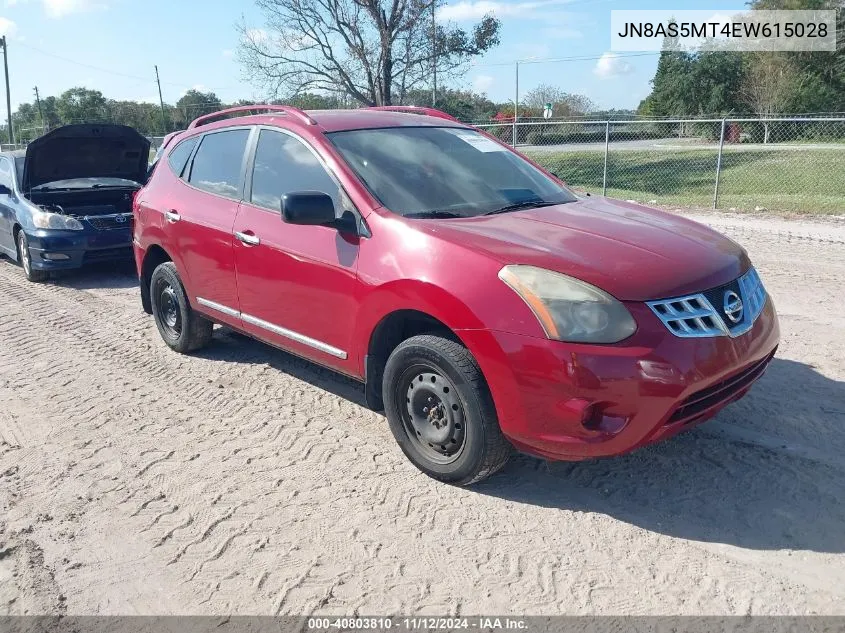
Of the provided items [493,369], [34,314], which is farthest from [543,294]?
[34,314]

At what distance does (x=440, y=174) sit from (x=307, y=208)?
2.98 feet

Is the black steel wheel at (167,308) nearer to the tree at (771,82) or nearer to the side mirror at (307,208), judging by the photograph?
the side mirror at (307,208)

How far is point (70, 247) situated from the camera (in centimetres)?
867

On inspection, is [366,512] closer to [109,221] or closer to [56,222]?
[109,221]

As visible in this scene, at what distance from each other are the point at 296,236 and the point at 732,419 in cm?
276

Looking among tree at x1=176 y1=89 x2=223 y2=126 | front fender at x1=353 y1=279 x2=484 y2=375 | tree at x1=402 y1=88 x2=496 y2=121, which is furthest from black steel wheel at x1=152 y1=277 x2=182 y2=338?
tree at x1=176 y1=89 x2=223 y2=126

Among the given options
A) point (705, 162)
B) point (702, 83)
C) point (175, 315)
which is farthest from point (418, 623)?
point (702, 83)

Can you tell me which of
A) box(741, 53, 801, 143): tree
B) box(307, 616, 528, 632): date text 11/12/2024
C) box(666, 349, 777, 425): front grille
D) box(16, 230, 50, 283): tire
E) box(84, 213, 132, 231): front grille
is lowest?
box(307, 616, 528, 632): date text 11/12/2024

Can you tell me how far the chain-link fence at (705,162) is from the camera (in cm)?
1461

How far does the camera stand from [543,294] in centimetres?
307

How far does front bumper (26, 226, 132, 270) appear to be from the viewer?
28.3ft

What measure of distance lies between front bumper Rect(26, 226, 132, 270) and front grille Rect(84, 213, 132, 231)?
7 cm

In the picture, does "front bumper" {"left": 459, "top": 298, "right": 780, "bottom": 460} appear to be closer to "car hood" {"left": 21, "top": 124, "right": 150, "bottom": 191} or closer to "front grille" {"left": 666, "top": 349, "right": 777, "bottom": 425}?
"front grille" {"left": 666, "top": 349, "right": 777, "bottom": 425}

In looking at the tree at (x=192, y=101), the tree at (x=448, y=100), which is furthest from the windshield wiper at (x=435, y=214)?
the tree at (x=192, y=101)
